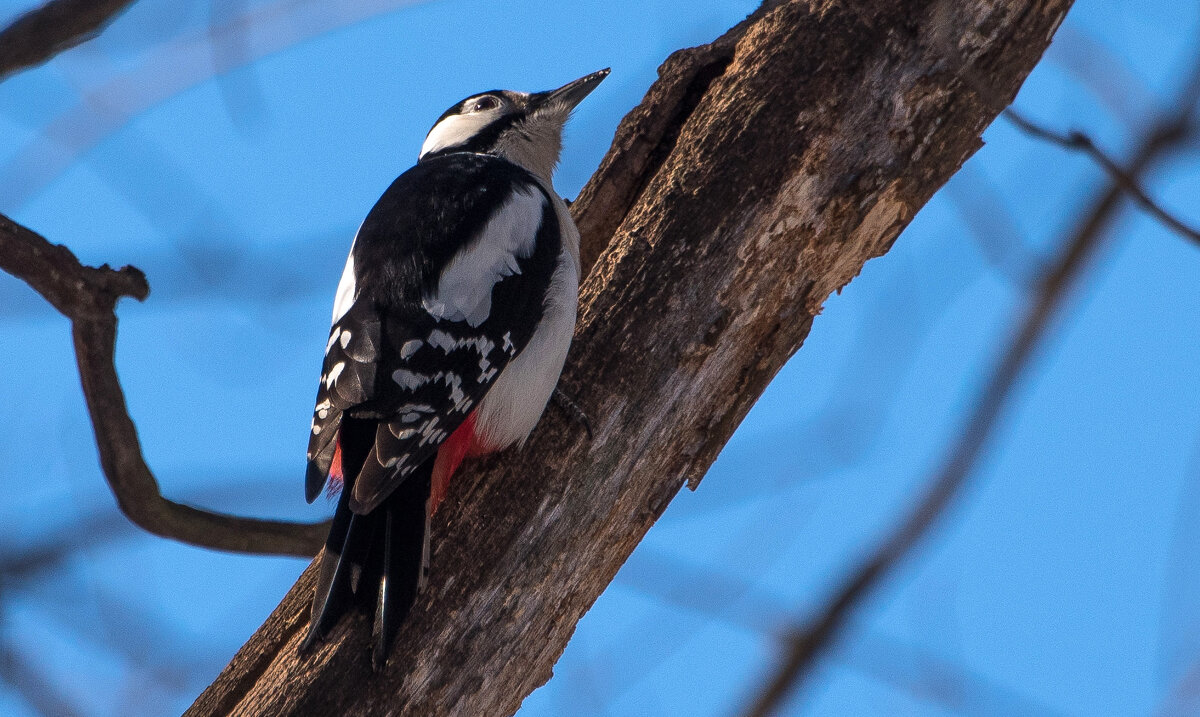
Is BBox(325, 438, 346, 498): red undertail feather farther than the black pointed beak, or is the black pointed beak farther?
the black pointed beak

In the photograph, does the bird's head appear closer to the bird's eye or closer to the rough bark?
the bird's eye

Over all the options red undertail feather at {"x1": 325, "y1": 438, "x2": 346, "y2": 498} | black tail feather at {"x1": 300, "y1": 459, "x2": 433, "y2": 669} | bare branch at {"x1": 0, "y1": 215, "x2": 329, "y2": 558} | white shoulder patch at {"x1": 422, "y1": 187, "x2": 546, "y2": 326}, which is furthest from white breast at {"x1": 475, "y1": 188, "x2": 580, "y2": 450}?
bare branch at {"x1": 0, "y1": 215, "x2": 329, "y2": 558}

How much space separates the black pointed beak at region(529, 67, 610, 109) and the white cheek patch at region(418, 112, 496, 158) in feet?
0.69

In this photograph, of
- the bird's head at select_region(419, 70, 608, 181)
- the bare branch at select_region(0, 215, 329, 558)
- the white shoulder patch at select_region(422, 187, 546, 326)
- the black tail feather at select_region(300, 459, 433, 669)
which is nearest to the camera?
the bare branch at select_region(0, 215, 329, 558)

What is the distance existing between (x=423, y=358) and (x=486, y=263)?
1.25 feet

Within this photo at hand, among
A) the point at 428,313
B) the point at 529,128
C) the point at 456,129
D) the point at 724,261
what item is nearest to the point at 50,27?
the point at 428,313

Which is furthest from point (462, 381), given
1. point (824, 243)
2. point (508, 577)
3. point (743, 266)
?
point (824, 243)

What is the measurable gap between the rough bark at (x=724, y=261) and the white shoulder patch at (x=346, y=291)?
0.62 meters

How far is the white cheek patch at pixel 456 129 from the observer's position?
4.45 meters

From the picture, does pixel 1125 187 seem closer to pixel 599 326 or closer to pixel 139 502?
pixel 599 326

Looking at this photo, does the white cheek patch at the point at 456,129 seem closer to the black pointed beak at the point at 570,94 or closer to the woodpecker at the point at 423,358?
the black pointed beak at the point at 570,94

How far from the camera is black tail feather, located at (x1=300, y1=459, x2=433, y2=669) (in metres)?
2.50

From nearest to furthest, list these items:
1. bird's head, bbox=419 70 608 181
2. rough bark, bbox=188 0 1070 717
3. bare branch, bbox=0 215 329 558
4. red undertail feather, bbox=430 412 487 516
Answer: bare branch, bbox=0 215 329 558
rough bark, bbox=188 0 1070 717
red undertail feather, bbox=430 412 487 516
bird's head, bbox=419 70 608 181

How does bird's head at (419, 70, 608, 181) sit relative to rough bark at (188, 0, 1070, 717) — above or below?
above
